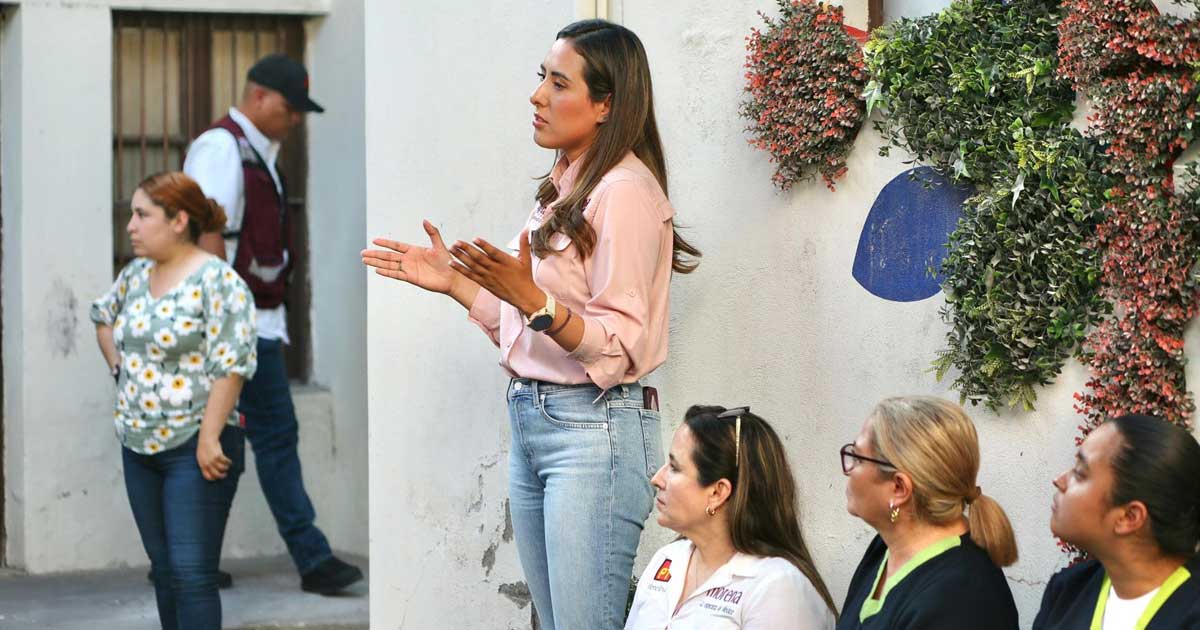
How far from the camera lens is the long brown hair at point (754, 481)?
3.38 metres

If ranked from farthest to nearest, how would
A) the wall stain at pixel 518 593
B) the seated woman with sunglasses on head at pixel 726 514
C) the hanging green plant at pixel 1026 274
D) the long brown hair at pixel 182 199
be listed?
the long brown hair at pixel 182 199, the wall stain at pixel 518 593, the seated woman with sunglasses on head at pixel 726 514, the hanging green plant at pixel 1026 274

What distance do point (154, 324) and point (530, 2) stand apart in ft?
5.21

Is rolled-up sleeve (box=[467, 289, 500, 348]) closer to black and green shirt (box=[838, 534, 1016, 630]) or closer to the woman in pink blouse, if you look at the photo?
the woman in pink blouse

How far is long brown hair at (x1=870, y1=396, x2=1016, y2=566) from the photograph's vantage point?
2.95 meters

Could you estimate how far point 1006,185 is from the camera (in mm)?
3221

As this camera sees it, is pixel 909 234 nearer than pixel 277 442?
Yes

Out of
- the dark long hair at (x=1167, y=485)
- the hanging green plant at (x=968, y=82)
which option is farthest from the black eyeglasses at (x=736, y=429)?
the dark long hair at (x=1167, y=485)

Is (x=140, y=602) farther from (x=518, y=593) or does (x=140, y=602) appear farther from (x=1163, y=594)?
(x=1163, y=594)

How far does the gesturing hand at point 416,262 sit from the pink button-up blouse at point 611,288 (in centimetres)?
17

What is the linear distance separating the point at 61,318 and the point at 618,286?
4.42 metres

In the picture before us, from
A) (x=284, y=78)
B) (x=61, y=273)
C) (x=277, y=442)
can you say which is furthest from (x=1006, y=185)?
(x=61, y=273)

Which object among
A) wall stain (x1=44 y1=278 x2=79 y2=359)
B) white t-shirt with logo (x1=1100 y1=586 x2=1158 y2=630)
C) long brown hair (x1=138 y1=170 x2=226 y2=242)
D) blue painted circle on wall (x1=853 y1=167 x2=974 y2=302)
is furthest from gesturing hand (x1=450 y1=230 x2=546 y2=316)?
wall stain (x1=44 y1=278 x2=79 y2=359)

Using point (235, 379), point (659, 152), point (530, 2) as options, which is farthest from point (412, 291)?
point (659, 152)

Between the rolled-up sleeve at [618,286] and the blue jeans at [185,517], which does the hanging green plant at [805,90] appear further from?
the blue jeans at [185,517]
